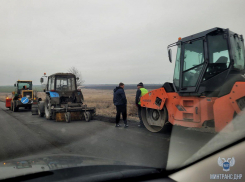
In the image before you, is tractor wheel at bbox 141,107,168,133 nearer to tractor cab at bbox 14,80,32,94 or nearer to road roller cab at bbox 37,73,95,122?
road roller cab at bbox 37,73,95,122

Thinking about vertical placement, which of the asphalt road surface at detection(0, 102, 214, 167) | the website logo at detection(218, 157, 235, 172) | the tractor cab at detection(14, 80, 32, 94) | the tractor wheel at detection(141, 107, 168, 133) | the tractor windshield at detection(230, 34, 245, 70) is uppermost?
the tractor windshield at detection(230, 34, 245, 70)

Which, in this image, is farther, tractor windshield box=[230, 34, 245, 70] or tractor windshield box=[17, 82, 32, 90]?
tractor windshield box=[17, 82, 32, 90]

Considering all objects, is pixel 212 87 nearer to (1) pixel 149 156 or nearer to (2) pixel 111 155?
(1) pixel 149 156

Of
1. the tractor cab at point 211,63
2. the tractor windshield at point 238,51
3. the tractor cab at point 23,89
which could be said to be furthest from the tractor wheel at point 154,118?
the tractor cab at point 23,89

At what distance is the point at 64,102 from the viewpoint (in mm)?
12531

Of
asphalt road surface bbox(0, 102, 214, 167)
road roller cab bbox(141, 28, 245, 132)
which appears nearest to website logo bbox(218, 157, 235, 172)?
asphalt road surface bbox(0, 102, 214, 167)

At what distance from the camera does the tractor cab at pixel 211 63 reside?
527 centimetres

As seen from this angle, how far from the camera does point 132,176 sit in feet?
7.76

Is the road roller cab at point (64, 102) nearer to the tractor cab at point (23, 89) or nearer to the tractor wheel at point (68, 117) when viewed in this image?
the tractor wheel at point (68, 117)

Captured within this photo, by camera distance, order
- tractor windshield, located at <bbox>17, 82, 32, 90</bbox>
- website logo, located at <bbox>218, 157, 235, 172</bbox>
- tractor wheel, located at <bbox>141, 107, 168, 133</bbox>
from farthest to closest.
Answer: tractor windshield, located at <bbox>17, 82, 32, 90</bbox> → tractor wheel, located at <bbox>141, 107, 168, 133</bbox> → website logo, located at <bbox>218, 157, 235, 172</bbox>

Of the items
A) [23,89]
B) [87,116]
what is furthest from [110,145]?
[23,89]

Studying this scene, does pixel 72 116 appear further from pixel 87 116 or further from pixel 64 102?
pixel 64 102

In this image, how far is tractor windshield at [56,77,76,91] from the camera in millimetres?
12461

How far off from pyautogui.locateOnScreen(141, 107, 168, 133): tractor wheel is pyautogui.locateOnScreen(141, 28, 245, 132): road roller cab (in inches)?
15.5
